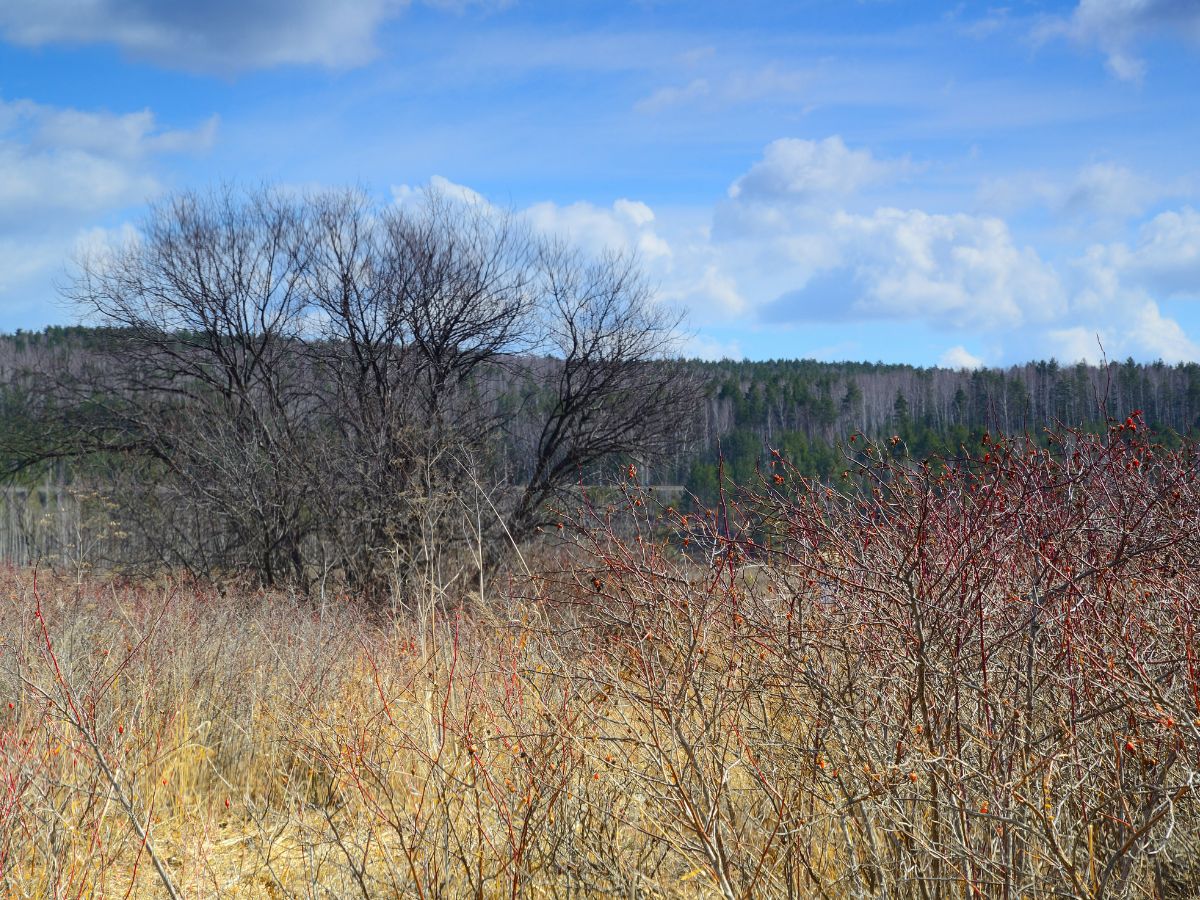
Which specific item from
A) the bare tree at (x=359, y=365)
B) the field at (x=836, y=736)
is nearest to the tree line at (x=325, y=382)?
the bare tree at (x=359, y=365)

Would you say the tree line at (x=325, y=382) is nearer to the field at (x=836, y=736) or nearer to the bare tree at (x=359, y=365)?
the bare tree at (x=359, y=365)

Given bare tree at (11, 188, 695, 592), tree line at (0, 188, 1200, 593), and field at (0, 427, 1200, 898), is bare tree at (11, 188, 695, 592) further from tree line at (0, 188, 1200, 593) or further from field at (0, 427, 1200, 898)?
field at (0, 427, 1200, 898)

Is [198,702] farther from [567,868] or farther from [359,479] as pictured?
[359,479]

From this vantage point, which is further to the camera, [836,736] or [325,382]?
[325,382]

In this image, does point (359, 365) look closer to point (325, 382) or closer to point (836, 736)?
point (325, 382)

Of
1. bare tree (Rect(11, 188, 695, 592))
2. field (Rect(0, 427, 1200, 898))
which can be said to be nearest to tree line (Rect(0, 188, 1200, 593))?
bare tree (Rect(11, 188, 695, 592))

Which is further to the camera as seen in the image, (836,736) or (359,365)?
(359,365)

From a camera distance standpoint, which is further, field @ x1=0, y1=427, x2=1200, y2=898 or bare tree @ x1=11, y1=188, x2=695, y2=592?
bare tree @ x1=11, y1=188, x2=695, y2=592

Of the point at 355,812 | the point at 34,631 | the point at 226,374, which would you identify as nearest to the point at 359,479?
the point at 226,374

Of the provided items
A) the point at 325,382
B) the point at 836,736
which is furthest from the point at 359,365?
the point at 836,736

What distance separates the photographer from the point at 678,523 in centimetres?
399

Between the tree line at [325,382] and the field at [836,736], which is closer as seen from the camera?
the field at [836,736]

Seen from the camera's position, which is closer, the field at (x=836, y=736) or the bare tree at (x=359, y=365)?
the field at (x=836, y=736)

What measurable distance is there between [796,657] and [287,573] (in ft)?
44.9
